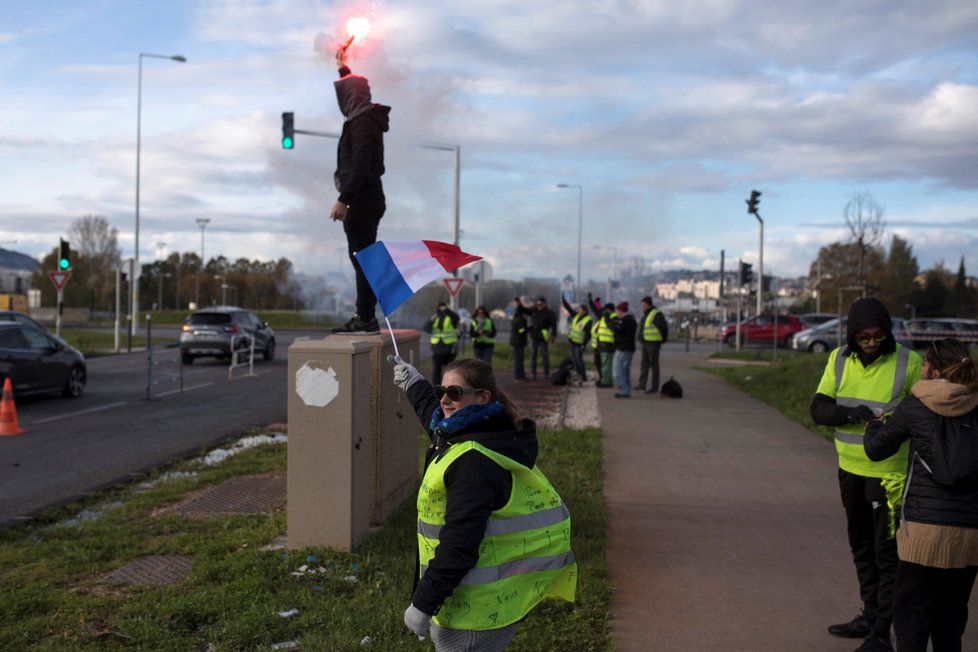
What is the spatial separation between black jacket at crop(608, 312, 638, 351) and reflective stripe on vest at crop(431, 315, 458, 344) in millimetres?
Result: 2843

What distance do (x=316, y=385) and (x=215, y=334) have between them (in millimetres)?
19220

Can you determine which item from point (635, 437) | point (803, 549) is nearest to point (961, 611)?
point (803, 549)

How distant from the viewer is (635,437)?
38.1 feet

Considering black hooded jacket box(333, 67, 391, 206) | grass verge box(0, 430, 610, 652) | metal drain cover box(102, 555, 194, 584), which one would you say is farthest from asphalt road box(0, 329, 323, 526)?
black hooded jacket box(333, 67, 391, 206)

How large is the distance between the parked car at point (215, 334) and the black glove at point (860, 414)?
2040cm

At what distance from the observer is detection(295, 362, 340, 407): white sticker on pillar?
5785mm

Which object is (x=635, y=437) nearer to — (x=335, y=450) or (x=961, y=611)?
(x=335, y=450)

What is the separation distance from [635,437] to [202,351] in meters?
15.7

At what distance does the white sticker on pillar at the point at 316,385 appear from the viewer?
19.0 feet

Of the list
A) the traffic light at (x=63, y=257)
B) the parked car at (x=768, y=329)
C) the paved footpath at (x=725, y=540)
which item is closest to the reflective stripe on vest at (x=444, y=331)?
the paved footpath at (x=725, y=540)

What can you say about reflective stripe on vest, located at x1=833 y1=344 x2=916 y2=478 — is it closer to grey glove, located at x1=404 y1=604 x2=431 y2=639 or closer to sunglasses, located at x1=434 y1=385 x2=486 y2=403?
sunglasses, located at x1=434 y1=385 x2=486 y2=403

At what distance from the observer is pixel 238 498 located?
26.1 feet

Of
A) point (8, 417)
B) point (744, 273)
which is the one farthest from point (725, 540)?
point (744, 273)

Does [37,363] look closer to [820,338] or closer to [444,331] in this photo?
[444,331]
